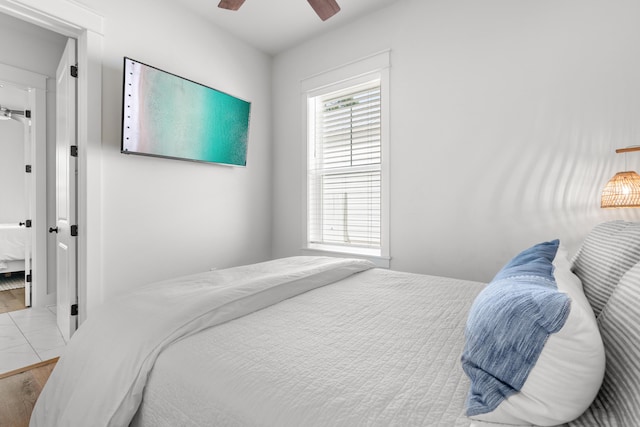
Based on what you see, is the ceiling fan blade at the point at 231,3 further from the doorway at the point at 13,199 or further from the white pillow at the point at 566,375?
the doorway at the point at 13,199

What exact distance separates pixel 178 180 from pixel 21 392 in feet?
5.60

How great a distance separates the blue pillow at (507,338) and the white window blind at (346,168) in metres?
2.33

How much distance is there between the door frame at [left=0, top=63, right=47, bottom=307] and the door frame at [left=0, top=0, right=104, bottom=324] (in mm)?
1480

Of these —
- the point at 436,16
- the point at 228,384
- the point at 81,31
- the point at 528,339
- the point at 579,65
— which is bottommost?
the point at 228,384

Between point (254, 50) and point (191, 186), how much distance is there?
172cm

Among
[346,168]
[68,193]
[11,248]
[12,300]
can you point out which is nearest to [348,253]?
[346,168]

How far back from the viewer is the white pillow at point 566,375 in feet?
1.78

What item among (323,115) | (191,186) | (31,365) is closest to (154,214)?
(191,186)

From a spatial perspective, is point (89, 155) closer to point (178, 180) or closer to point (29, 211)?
point (178, 180)

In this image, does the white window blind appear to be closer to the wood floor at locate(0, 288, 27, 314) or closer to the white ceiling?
the white ceiling

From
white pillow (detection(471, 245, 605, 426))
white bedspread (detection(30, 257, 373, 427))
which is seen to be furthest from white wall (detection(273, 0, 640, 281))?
white pillow (detection(471, 245, 605, 426))

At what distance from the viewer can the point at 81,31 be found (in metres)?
2.23

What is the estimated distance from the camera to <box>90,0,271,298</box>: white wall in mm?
2398

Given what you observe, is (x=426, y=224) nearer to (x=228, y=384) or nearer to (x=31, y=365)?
(x=228, y=384)
